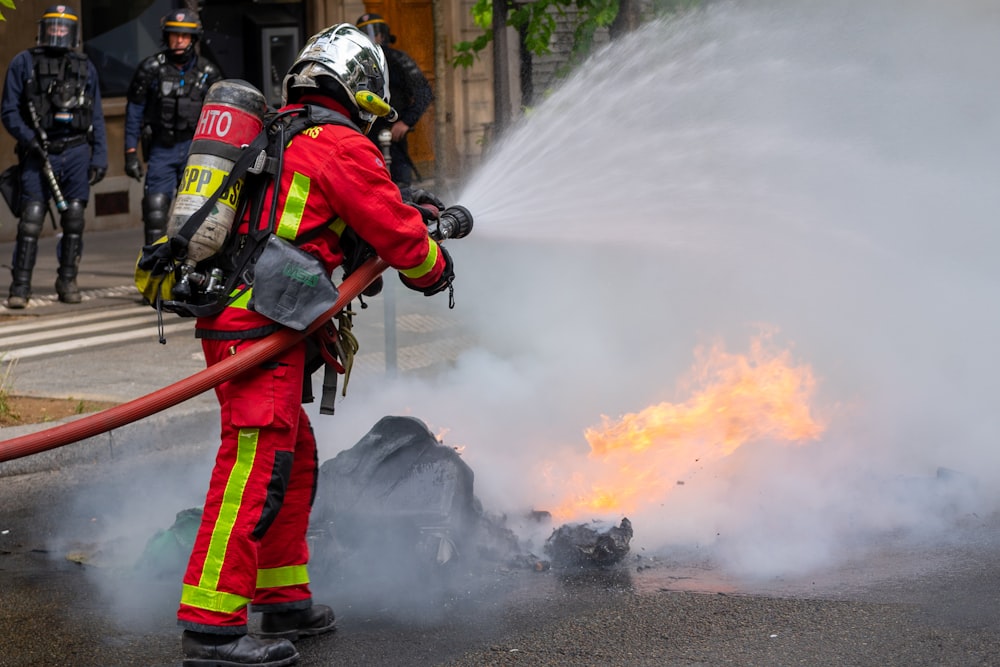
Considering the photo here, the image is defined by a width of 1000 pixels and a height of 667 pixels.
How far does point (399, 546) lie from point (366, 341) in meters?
3.89

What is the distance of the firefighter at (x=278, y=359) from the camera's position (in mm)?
4004

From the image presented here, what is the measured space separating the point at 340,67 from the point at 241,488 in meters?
1.24

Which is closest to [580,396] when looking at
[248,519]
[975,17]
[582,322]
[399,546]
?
[582,322]

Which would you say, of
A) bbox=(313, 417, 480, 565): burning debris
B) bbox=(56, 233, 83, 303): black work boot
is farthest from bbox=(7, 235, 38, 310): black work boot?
bbox=(313, 417, 480, 565): burning debris

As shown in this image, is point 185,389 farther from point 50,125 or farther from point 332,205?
point 50,125

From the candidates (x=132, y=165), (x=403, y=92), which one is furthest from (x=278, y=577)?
(x=132, y=165)

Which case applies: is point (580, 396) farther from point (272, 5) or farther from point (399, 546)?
point (272, 5)

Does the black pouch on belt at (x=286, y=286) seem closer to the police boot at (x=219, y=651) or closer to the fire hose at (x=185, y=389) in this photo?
the fire hose at (x=185, y=389)

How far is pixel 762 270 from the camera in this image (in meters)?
7.31

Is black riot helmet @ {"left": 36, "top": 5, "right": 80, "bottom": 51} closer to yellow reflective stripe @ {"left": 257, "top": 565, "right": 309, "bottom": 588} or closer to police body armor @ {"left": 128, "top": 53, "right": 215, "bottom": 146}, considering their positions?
→ police body armor @ {"left": 128, "top": 53, "right": 215, "bottom": 146}

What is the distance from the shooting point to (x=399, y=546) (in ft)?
15.9

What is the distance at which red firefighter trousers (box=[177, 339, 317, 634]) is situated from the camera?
3996 millimetres

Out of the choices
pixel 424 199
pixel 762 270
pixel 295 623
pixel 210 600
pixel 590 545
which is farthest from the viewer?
pixel 762 270

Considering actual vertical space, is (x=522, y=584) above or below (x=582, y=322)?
below
